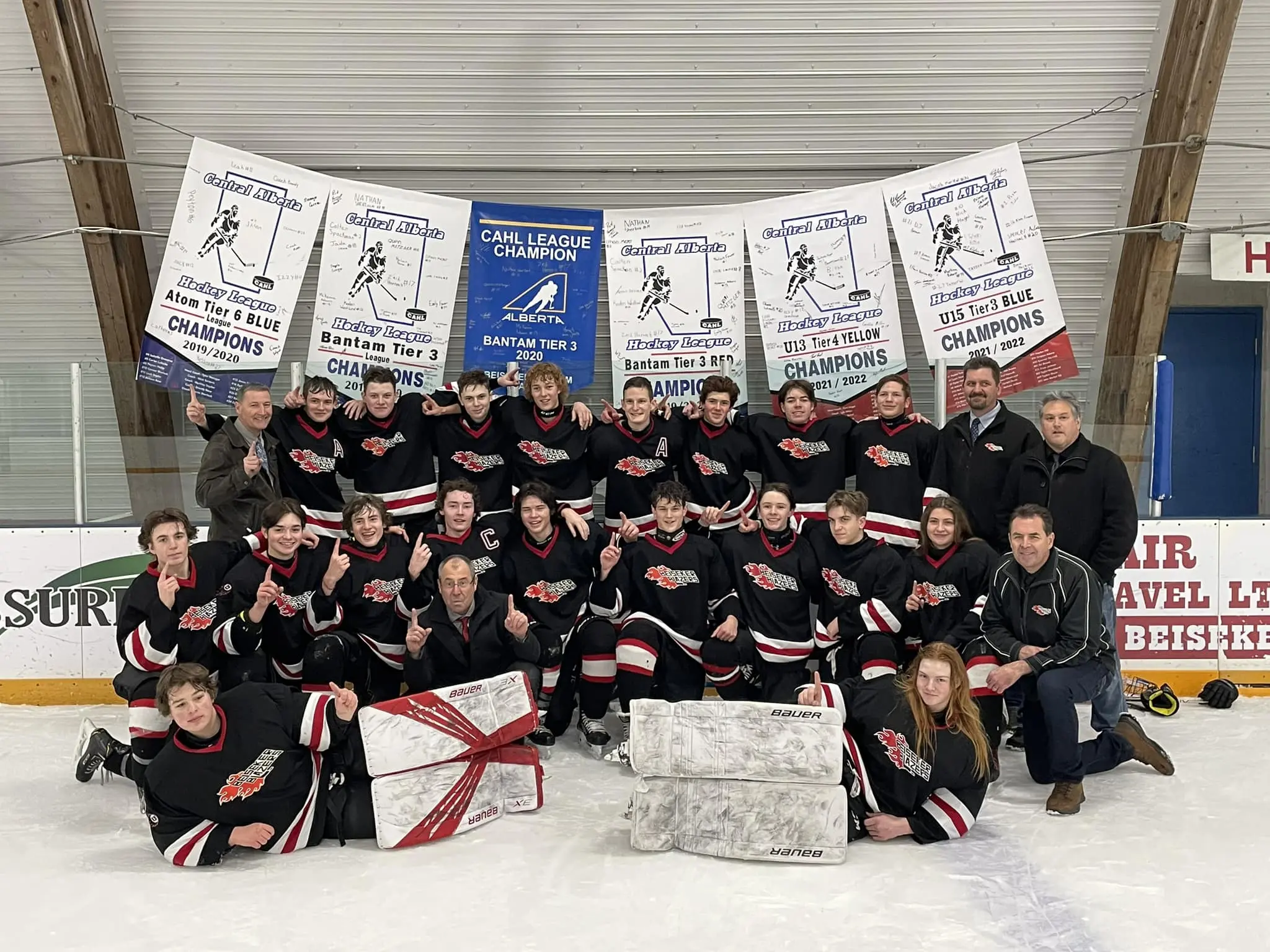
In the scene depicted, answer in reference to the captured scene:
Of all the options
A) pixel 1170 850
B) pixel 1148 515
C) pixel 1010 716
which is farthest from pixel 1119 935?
pixel 1148 515

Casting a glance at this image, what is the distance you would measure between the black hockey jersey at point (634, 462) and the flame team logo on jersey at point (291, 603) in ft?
4.91

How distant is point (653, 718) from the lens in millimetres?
3535

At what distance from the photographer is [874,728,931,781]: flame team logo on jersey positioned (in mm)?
3525

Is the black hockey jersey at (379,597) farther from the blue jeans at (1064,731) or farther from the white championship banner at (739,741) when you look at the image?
the blue jeans at (1064,731)

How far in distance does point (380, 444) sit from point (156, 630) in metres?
1.47

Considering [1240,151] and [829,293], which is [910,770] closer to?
[829,293]

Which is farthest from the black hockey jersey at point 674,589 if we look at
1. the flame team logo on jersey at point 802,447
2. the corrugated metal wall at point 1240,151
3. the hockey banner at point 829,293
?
the corrugated metal wall at point 1240,151

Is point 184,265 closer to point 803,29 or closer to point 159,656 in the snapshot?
point 159,656

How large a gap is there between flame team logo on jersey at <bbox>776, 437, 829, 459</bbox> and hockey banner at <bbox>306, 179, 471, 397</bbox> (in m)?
2.09

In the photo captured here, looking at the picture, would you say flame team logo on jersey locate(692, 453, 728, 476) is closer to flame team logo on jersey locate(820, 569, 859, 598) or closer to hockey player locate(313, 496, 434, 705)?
flame team logo on jersey locate(820, 569, 859, 598)

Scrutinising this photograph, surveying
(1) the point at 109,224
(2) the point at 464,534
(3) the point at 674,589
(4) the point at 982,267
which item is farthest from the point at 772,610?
(1) the point at 109,224

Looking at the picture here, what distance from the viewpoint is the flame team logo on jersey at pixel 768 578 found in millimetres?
4742

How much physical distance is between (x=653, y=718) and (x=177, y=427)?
356 centimetres

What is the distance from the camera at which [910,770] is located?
11.6 feet
